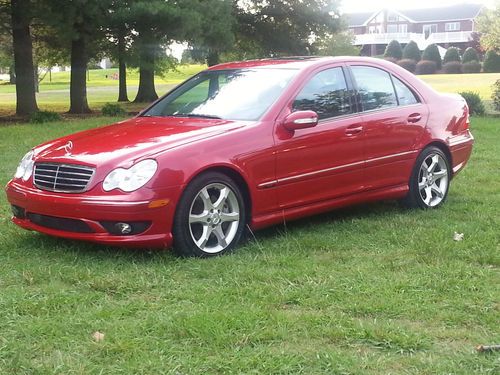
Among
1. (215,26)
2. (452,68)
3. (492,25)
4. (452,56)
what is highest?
(492,25)

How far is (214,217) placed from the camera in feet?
Result: 16.7

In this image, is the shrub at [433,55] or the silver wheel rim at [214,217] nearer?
the silver wheel rim at [214,217]

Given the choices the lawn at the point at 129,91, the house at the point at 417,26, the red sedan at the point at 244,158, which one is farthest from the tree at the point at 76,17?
the house at the point at 417,26

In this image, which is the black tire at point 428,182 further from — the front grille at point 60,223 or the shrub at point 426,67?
the shrub at point 426,67

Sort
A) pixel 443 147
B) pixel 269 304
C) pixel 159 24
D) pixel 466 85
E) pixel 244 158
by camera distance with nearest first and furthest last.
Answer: pixel 269 304 → pixel 244 158 → pixel 443 147 → pixel 159 24 → pixel 466 85

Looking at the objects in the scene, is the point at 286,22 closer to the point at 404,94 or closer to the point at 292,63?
the point at 404,94

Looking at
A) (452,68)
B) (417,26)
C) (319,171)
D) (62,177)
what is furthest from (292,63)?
(417,26)

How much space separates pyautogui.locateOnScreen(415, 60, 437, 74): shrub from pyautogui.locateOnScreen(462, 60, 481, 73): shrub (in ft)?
9.64

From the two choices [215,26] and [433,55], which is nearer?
[215,26]

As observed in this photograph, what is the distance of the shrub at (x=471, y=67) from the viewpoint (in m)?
64.1

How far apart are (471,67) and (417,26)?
35698 mm

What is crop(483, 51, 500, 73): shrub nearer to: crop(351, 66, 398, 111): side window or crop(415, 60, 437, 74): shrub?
crop(415, 60, 437, 74): shrub

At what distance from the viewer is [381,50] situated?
9269cm

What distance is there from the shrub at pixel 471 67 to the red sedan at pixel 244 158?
6068 cm
